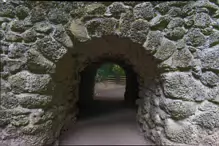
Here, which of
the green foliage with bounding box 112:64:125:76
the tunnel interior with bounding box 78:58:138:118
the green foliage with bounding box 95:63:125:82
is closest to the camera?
the tunnel interior with bounding box 78:58:138:118

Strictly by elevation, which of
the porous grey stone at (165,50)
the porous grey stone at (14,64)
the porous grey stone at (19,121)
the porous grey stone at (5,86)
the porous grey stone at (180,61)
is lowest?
the porous grey stone at (19,121)

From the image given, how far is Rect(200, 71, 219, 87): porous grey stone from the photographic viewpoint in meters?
1.78

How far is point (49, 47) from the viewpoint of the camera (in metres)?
1.78

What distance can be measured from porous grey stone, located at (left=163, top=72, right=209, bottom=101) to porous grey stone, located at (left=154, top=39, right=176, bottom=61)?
0.20m

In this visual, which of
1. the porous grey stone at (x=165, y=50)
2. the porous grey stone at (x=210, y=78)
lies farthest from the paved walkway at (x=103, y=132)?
the porous grey stone at (x=165, y=50)

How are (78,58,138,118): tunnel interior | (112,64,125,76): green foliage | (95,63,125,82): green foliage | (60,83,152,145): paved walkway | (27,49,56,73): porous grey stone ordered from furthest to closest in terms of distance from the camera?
(112,64,125,76): green foliage → (95,63,125,82): green foliage → (78,58,138,118): tunnel interior → (60,83,152,145): paved walkway → (27,49,56,73): porous grey stone

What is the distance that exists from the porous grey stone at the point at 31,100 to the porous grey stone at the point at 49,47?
41 cm

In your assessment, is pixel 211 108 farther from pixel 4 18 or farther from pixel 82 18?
pixel 4 18

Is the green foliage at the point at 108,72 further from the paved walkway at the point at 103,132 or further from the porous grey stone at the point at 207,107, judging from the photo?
the porous grey stone at the point at 207,107

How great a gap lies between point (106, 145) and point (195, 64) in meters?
1.40

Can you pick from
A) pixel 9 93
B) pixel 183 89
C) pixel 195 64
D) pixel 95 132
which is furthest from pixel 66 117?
pixel 195 64

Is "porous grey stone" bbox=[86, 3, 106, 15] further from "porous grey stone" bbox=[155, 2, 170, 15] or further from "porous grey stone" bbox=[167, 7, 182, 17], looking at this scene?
"porous grey stone" bbox=[167, 7, 182, 17]

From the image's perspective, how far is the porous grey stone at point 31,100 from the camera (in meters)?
1.79

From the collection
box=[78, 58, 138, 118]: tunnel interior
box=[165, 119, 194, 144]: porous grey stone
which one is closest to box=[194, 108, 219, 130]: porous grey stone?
box=[165, 119, 194, 144]: porous grey stone
